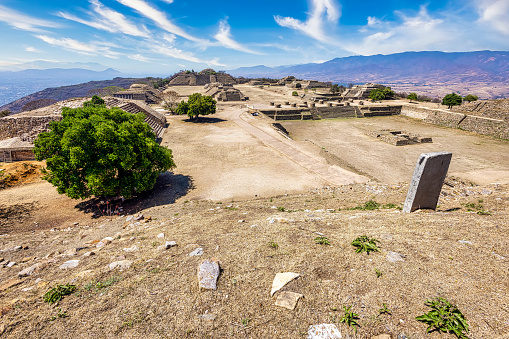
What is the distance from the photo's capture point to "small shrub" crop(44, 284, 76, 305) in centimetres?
466

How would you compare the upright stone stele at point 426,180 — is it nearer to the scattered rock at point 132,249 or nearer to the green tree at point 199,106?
the scattered rock at point 132,249

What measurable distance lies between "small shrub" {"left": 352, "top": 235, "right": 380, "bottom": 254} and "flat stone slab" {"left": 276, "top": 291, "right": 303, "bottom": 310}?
224cm

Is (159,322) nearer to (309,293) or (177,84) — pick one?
(309,293)

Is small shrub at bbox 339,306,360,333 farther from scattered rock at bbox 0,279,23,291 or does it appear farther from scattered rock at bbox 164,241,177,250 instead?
scattered rock at bbox 0,279,23,291

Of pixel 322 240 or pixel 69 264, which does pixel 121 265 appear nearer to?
pixel 69 264

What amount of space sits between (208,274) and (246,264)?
3.13ft

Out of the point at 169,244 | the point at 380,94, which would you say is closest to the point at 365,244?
the point at 169,244

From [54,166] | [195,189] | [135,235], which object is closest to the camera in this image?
[135,235]

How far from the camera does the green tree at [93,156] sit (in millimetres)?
11508

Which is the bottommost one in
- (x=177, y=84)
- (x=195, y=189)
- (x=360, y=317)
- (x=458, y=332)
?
(x=195, y=189)

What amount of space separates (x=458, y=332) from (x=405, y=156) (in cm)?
2253

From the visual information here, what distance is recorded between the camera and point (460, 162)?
21.0m

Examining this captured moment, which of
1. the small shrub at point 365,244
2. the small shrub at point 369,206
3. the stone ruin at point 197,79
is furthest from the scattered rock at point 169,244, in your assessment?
the stone ruin at point 197,79

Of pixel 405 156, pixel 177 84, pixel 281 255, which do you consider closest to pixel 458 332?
pixel 281 255
